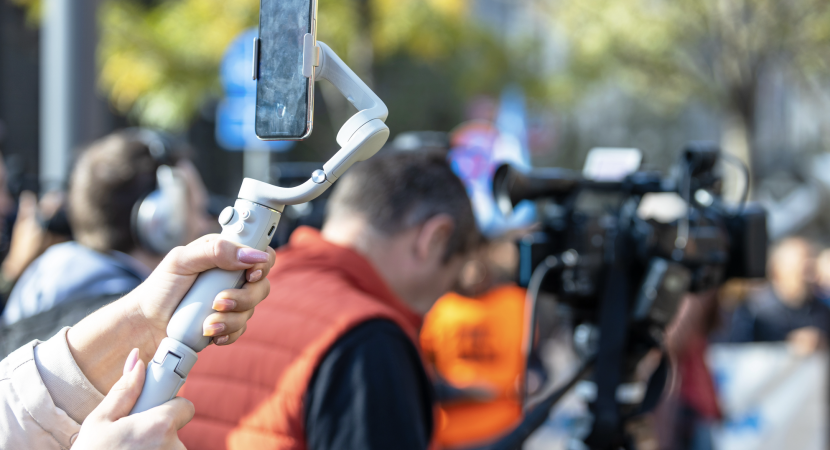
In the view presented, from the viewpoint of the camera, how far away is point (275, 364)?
1.64 m

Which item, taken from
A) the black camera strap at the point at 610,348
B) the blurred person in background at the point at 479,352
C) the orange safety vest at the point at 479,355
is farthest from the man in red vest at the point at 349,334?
the orange safety vest at the point at 479,355

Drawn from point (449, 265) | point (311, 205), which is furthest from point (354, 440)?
point (311, 205)

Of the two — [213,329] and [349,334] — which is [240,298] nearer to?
[213,329]

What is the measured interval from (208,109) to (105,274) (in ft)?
42.9

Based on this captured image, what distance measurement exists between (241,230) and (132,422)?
9.6 inches

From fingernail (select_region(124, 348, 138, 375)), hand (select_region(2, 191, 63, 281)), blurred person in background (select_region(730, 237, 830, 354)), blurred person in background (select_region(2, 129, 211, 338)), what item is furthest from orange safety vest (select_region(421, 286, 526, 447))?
Answer: fingernail (select_region(124, 348, 138, 375))

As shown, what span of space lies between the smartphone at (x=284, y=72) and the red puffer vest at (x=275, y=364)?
2.58ft

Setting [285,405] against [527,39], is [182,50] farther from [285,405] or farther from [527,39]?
[285,405]

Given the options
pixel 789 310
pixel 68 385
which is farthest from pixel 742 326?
pixel 68 385

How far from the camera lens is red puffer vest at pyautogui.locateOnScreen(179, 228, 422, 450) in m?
1.58

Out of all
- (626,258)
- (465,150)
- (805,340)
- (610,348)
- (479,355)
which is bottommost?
(805,340)

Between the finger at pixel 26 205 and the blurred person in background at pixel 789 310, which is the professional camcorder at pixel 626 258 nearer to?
the finger at pixel 26 205

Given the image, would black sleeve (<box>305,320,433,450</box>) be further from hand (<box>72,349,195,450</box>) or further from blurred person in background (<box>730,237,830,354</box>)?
blurred person in background (<box>730,237,830,354</box>)

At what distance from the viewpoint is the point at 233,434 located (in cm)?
163
